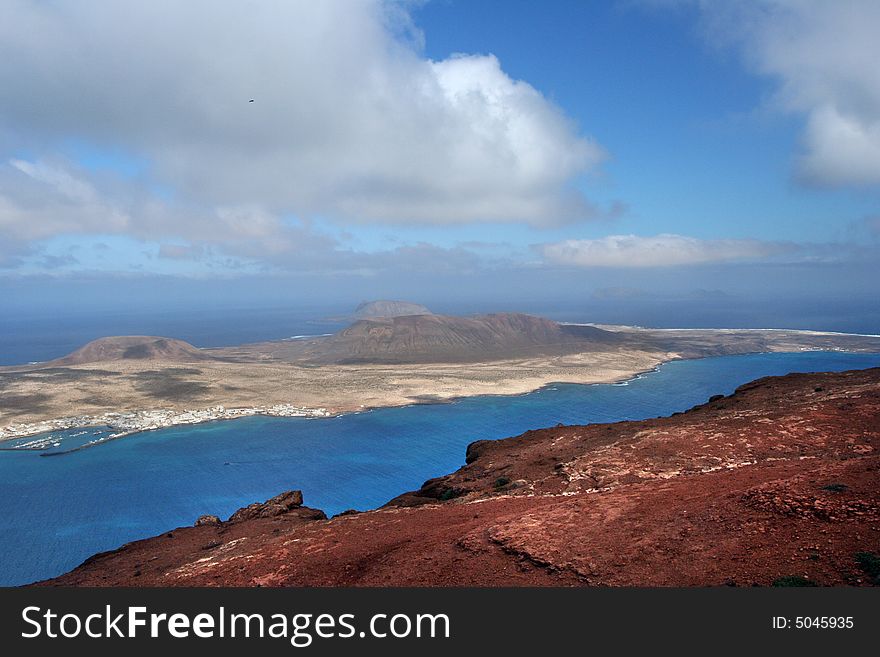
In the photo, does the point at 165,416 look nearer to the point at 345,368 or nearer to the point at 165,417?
the point at 165,417

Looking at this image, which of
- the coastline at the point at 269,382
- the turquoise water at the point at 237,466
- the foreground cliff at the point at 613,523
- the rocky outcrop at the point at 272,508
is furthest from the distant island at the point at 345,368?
the foreground cliff at the point at 613,523

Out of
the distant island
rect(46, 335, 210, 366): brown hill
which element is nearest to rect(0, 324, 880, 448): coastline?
the distant island

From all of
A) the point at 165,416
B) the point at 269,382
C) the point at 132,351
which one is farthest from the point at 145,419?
the point at 132,351

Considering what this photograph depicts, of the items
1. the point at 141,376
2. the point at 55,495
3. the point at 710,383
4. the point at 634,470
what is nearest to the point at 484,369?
the point at 710,383

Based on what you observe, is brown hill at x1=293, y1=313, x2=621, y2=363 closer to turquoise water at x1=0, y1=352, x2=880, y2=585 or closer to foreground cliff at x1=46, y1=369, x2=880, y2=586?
turquoise water at x1=0, y1=352, x2=880, y2=585

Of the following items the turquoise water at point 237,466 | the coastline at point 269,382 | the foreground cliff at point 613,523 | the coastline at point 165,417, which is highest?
the foreground cliff at point 613,523

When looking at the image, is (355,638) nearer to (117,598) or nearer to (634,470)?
(117,598)

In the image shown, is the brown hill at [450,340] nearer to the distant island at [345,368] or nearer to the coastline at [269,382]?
the distant island at [345,368]
